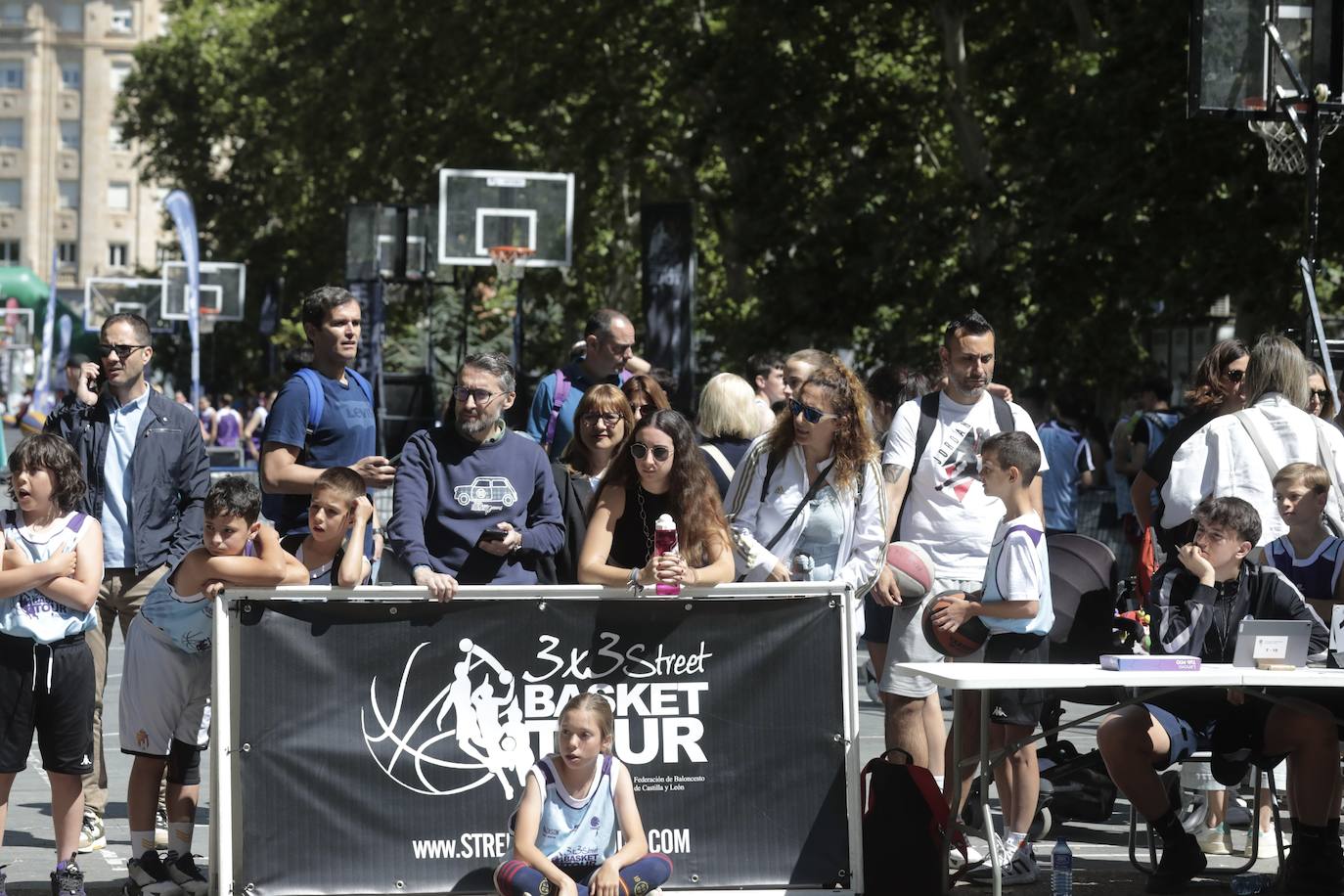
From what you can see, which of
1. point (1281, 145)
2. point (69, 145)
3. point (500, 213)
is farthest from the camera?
point (69, 145)

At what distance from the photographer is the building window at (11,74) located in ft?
386

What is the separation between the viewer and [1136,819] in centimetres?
774

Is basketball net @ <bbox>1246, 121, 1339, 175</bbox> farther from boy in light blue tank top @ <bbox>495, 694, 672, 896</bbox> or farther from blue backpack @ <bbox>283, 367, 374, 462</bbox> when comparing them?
boy in light blue tank top @ <bbox>495, 694, 672, 896</bbox>

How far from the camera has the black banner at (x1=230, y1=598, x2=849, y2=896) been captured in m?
6.38

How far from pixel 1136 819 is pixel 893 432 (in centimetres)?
175

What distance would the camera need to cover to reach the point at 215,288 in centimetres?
4900

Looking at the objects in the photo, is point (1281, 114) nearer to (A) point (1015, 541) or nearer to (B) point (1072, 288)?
(A) point (1015, 541)

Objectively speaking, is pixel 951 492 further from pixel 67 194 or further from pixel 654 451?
pixel 67 194

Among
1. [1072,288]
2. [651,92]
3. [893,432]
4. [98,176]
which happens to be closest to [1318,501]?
[893,432]

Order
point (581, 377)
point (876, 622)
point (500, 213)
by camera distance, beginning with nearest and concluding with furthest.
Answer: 1. point (876, 622)
2. point (581, 377)
3. point (500, 213)

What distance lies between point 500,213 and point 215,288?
27093 mm

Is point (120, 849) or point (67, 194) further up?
point (67, 194)

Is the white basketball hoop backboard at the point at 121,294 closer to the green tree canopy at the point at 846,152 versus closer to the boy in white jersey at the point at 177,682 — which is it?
the green tree canopy at the point at 846,152

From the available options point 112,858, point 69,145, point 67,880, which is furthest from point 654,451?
point 69,145
